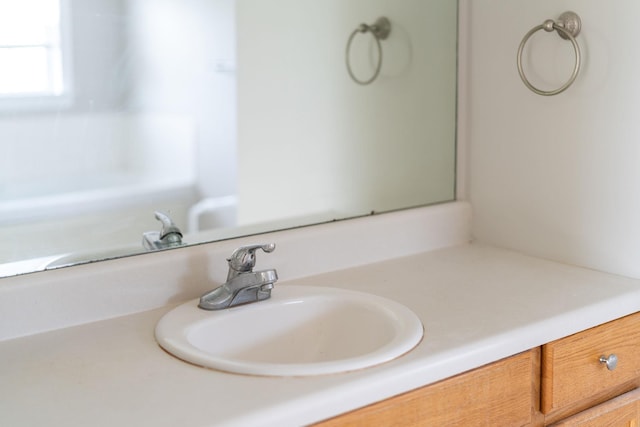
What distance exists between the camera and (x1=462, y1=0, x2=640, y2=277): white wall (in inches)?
60.9

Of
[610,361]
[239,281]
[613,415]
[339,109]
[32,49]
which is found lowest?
[613,415]

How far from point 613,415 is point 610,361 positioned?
102 mm

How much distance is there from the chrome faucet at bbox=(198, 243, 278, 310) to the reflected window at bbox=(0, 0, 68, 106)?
40 cm

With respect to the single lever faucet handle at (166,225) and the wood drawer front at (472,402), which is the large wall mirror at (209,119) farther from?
the wood drawer front at (472,402)

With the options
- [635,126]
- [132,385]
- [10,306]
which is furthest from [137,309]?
[635,126]

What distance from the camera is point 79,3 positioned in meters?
1.36

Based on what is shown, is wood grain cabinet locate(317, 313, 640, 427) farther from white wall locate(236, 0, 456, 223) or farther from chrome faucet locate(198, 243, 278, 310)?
white wall locate(236, 0, 456, 223)

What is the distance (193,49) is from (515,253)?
802 mm

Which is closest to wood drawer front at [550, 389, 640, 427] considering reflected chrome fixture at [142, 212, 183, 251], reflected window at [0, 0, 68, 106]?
reflected chrome fixture at [142, 212, 183, 251]

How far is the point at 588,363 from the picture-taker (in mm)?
1425

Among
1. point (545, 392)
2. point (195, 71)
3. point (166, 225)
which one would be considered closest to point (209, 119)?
point (195, 71)

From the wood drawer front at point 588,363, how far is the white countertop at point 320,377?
0.03m

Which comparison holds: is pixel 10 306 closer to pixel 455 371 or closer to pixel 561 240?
pixel 455 371

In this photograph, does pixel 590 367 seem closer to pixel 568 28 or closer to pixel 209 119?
pixel 568 28
